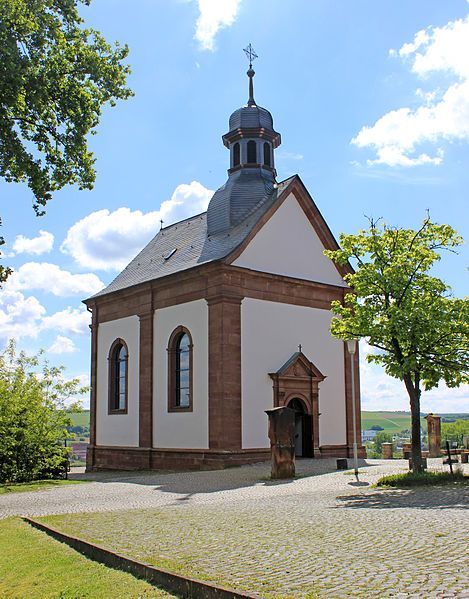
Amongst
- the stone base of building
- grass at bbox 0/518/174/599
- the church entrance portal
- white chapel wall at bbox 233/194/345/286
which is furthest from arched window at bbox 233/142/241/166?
grass at bbox 0/518/174/599

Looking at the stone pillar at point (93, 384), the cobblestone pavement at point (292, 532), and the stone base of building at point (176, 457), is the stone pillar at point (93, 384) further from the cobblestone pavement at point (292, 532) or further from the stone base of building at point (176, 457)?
the cobblestone pavement at point (292, 532)

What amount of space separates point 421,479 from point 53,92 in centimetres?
1287

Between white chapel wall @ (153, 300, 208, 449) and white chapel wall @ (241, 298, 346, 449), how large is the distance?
1.66 metres

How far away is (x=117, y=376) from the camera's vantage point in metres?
34.9

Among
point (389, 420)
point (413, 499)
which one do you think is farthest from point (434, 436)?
point (389, 420)

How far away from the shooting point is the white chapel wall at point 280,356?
28219 millimetres

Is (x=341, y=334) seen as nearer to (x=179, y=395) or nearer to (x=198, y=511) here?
(x=198, y=511)

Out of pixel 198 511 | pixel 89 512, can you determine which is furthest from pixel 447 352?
pixel 89 512

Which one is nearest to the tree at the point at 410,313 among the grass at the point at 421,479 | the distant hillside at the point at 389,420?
the grass at the point at 421,479

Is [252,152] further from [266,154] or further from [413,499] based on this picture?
[413,499]

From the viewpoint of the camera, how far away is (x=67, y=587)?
28.4 feet

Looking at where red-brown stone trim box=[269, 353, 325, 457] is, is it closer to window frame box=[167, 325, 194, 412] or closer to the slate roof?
window frame box=[167, 325, 194, 412]

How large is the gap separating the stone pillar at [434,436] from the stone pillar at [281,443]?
459 inches

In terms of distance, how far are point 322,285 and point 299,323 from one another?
2.45m
